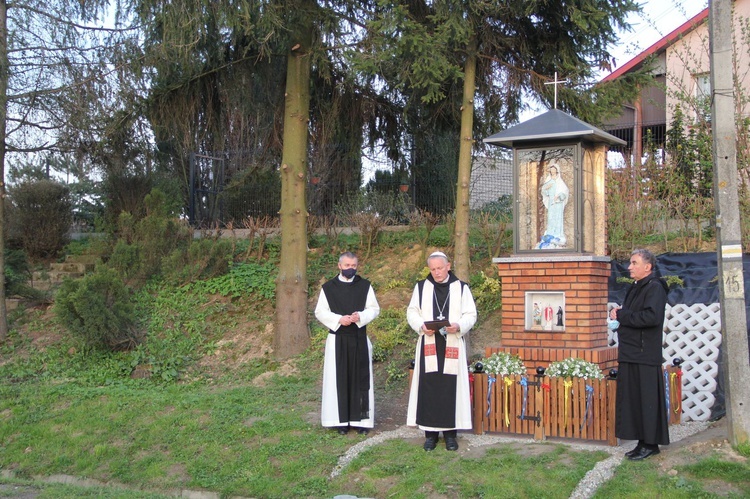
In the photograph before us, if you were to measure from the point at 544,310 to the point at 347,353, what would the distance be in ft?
6.92

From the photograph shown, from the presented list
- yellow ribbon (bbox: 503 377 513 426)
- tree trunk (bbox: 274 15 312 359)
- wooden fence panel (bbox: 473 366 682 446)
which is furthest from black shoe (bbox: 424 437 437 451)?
tree trunk (bbox: 274 15 312 359)

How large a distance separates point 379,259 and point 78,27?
646 centimetres

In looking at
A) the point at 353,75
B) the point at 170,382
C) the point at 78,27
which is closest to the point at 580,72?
the point at 353,75

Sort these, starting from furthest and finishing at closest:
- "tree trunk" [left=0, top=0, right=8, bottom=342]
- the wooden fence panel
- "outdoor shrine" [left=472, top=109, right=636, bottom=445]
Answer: "tree trunk" [left=0, top=0, right=8, bottom=342] < "outdoor shrine" [left=472, top=109, right=636, bottom=445] < the wooden fence panel

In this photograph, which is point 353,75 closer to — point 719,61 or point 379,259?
point 379,259

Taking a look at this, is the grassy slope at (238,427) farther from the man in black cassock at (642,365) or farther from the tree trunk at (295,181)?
the tree trunk at (295,181)

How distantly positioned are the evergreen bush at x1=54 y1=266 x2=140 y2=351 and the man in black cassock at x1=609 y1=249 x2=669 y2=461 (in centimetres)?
777

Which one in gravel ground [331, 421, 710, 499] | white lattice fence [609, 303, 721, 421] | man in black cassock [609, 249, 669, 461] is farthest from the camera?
white lattice fence [609, 303, 721, 421]

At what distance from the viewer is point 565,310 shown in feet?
26.9

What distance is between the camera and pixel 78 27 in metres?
13.3

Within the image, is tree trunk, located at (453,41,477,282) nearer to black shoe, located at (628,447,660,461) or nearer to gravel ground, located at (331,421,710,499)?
gravel ground, located at (331,421,710,499)

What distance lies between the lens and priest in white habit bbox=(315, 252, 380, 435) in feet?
26.8

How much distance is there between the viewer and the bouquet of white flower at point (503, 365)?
7.91m

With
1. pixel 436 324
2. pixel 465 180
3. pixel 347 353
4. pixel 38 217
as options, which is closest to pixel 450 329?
pixel 436 324
